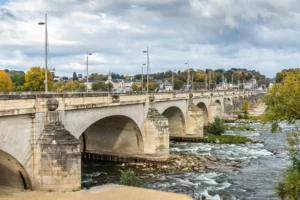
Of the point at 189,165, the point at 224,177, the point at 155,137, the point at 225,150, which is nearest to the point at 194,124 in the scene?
the point at 225,150

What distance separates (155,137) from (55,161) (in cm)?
1851

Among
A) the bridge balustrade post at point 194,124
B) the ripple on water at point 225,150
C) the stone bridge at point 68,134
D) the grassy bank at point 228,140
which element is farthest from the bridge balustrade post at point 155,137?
the bridge balustrade post at point 194,124

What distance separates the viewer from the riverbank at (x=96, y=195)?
69.9ft

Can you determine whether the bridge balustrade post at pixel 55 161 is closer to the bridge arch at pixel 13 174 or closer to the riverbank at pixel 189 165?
the bridge arch at pixel 13 174

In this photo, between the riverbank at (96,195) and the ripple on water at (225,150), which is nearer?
the riverbank at (96,195)

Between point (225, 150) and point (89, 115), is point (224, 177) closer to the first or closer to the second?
point (89, 115)

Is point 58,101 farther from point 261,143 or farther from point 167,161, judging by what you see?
point 261,143

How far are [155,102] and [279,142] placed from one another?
2078 cm

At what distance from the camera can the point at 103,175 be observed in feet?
111

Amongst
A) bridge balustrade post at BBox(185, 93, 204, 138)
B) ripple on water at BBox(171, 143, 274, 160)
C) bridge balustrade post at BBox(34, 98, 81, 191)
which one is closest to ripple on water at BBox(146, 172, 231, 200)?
bridge balustrade post at BBox(34, 98, 81, 191)

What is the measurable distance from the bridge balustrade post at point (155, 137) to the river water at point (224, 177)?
4331mm

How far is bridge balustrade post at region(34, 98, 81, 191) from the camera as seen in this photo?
22.9 metres

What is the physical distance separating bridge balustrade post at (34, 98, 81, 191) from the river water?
6967 millimetres

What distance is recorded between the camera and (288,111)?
18.0m
